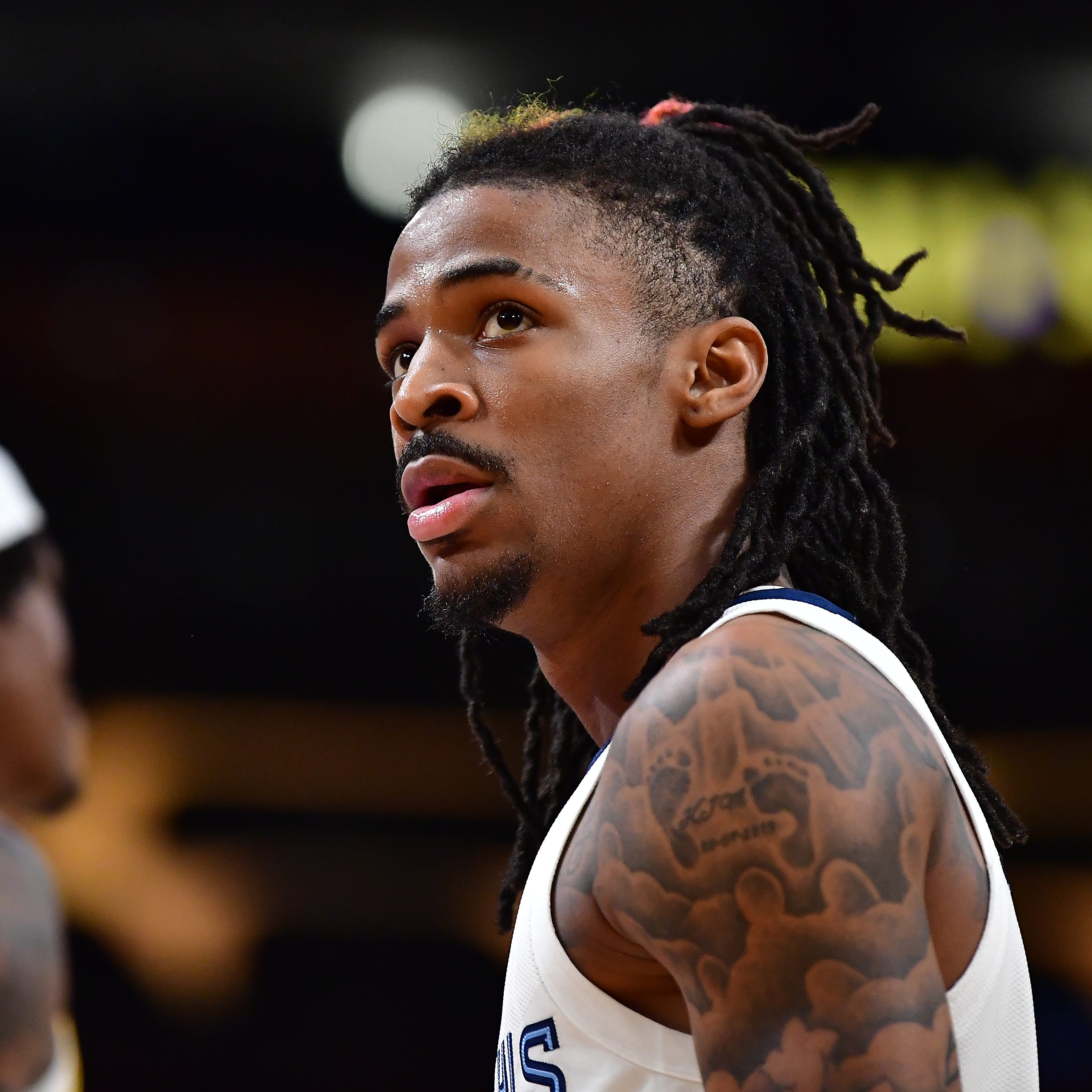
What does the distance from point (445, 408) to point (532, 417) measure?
121mm

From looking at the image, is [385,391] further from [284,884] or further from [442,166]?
[442,166]

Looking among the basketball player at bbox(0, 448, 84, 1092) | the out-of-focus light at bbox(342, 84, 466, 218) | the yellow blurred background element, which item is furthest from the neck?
the out-of-focus light at bbox(342, 84, 466, 218)

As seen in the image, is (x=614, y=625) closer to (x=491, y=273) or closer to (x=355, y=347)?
(x=491, y=273)

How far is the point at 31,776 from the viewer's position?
3.91 meters

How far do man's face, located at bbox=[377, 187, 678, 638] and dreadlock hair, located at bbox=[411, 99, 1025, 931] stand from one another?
8 cm

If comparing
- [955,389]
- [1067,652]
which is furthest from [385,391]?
[1067,652]

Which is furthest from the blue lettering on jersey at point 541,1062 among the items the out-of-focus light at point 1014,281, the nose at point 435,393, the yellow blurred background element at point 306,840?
the out-of-focus light at point 1014,281

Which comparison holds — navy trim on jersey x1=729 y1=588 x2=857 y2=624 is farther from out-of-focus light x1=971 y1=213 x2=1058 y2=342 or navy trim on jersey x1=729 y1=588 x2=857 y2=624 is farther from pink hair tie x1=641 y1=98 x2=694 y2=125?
out-of-focus light x1=971 y1=213 x2=1058 y2=342

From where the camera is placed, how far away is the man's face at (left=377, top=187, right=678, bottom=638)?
1690mm

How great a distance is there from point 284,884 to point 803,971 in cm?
328

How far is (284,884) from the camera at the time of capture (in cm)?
419

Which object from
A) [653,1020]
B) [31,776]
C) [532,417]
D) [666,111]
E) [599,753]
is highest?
[666,111]

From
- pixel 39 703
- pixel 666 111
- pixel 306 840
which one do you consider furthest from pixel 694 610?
A: pixel 306 840

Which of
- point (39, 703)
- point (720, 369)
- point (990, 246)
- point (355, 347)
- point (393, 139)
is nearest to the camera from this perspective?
point (720, 369)
